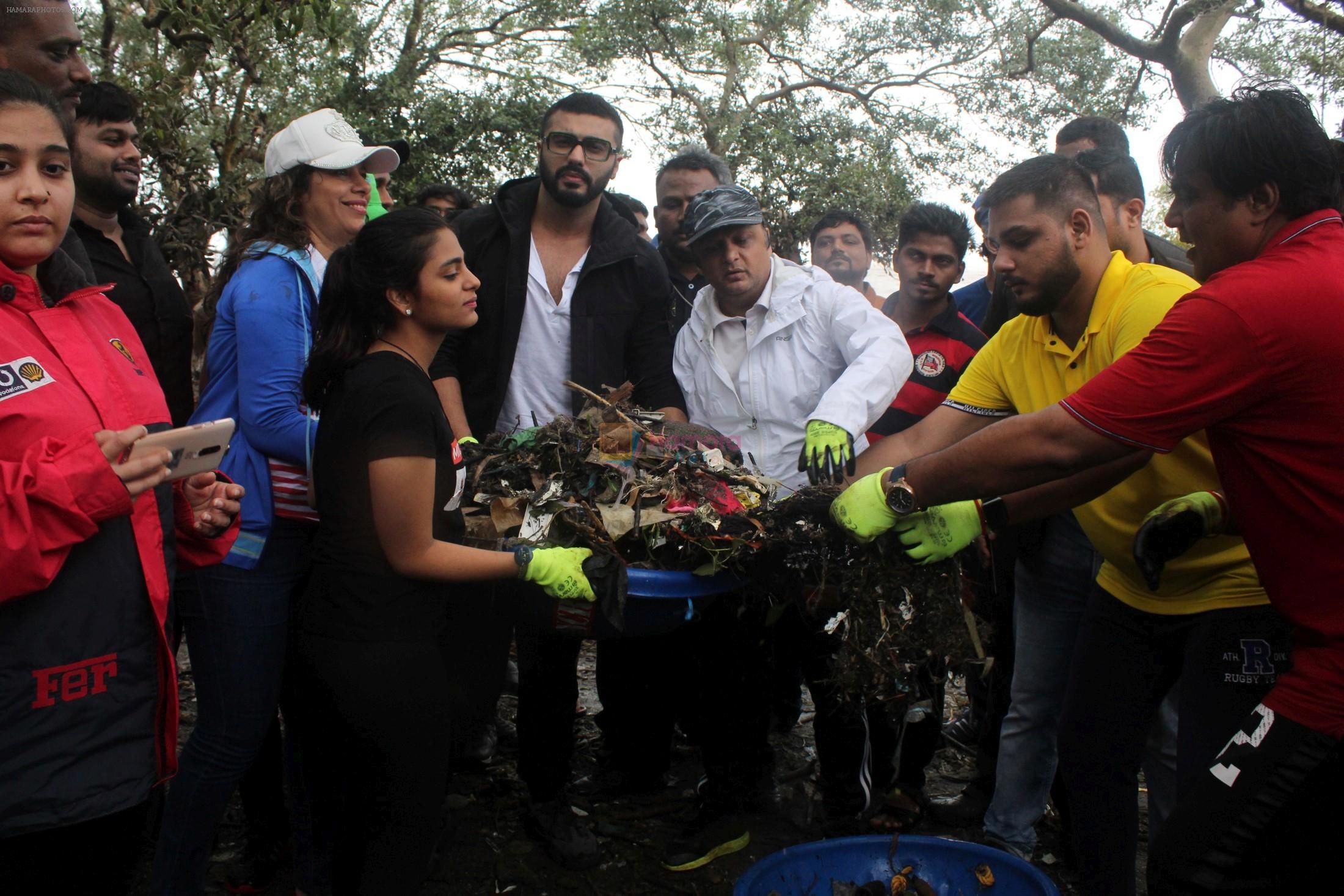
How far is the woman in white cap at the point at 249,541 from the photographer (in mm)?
2529

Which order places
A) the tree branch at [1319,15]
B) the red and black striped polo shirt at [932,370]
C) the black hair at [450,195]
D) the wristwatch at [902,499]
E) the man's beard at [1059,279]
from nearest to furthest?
the wristwatch at [902,499]
the man's beard at [1059,279]
the red and black striped polo shirt at [932,370]
the black hair at [450,195]
the tree branch at [1319,15]

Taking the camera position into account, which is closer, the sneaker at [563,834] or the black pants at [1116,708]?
the black pants at [1116,708]

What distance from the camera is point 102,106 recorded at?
3.54 m

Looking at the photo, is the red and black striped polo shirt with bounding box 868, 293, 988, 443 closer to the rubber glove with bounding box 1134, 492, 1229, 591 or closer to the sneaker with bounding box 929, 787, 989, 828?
the sneaker with bounding box 929, 787, 989, 828

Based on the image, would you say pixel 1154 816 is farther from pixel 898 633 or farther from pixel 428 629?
pixel 428 629

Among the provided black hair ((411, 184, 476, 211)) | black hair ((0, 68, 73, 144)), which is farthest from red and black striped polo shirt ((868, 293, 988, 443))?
black hair ((411, 184, 476, 211))

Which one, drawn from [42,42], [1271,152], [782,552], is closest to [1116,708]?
[782,552]

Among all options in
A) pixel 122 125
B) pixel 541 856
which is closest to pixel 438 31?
pixel 122 125

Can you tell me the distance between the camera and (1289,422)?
1.92 meters

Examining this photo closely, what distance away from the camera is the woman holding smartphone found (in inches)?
64.7

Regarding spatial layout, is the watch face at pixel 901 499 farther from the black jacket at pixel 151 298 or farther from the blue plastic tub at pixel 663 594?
the black jacket at pixel 151 298

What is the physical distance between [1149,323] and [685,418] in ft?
5.50

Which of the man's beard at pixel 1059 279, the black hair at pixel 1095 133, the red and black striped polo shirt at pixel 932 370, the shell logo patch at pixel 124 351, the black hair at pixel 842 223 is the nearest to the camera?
the shell logo patch at pixel 124 351

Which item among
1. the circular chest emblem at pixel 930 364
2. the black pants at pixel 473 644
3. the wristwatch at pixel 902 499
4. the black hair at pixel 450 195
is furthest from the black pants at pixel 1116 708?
the black hair at pixel 450 195
